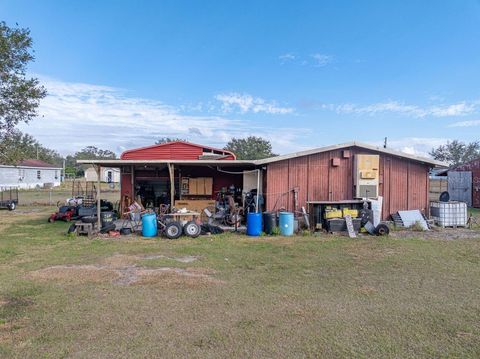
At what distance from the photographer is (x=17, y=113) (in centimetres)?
1720

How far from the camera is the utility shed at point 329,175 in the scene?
40.5 ft

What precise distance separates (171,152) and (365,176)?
10.4m

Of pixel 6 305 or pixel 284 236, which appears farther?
pixel 284 236

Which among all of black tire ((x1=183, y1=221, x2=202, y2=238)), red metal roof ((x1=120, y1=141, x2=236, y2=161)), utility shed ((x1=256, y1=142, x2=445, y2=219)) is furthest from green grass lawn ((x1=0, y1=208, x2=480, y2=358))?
red metal roof ((x1=120, y1=141, x2=236, y2=161))

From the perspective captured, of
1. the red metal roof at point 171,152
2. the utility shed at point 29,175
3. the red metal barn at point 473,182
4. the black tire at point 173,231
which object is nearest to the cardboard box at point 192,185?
the red metal roof at point 171,152

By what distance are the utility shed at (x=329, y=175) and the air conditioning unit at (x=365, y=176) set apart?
0.04 m

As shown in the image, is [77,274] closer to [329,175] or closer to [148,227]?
[148,227]

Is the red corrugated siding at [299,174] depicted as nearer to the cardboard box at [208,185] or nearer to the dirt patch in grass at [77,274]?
the cardboard box at [208,185]

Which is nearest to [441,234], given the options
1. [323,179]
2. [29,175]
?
[323,179]

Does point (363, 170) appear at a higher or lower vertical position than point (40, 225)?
higher

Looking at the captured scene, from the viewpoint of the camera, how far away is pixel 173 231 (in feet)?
33.1

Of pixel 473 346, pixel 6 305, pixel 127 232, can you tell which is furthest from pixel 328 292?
pixel 127 232

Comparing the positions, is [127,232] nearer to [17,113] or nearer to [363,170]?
[363,170]

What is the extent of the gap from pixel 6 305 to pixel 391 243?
8483 millimetres
